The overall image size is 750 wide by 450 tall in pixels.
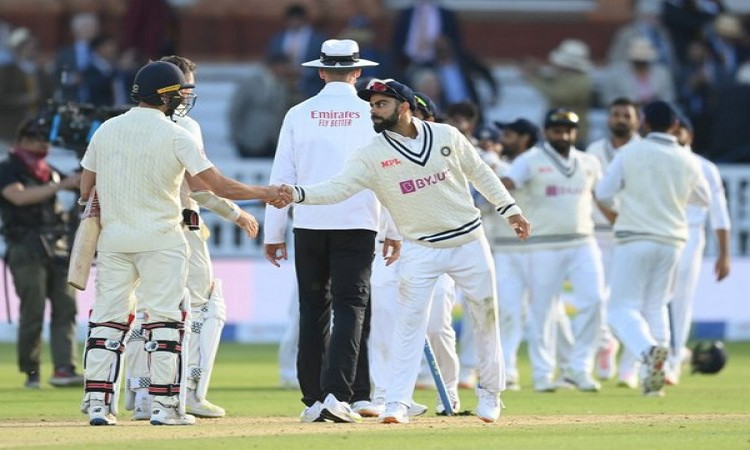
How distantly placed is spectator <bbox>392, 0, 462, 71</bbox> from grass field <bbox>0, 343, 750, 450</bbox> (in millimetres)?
9418

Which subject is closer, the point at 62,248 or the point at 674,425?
the point at 674,425

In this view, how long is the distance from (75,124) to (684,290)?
5.67m

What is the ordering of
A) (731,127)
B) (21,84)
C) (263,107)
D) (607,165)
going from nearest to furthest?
1. (607,165)
2. (263,107)
3. (21,84)
4. (731,127)

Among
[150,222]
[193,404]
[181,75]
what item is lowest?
[193,404]

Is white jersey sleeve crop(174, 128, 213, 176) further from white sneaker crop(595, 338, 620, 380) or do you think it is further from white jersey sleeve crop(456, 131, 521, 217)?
white sneaker crop(595, 338, 620, 380)

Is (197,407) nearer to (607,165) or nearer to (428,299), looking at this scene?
(428,299)

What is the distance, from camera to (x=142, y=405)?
13.3m

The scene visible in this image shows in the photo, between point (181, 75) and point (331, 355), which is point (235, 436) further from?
point (181, 75)

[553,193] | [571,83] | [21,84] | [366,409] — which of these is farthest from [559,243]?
[21,84]

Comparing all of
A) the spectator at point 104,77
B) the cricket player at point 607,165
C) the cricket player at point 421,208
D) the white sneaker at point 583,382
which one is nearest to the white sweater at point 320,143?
the cricket player at point 421,208

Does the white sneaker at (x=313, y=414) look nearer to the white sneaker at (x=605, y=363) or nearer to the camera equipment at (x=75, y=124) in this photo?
the camera equipment at (x=75, y=124)

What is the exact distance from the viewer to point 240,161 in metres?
25.0

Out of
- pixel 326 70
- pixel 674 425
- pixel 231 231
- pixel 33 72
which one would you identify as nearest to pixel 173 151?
pixel 326 70

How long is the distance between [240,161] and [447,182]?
12480 mm
